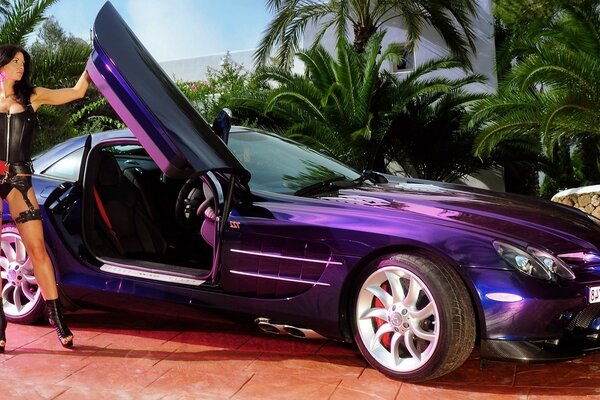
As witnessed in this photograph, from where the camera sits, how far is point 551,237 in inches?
139

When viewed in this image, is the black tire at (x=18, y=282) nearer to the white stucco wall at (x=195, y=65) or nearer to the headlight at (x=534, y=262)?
the headlight at (x=534, y=262)

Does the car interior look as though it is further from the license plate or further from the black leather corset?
the license plate

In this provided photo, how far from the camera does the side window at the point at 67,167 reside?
4824 millimetres

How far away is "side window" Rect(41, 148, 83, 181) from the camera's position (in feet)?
15.8

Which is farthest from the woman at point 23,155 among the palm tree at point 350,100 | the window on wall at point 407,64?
the window on wall at point 407,64

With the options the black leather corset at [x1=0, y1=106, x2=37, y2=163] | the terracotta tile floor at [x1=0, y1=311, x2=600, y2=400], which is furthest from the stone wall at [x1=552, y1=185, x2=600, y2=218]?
the black leather corset at [x1=0, y1=106, x2=37, y2=163]

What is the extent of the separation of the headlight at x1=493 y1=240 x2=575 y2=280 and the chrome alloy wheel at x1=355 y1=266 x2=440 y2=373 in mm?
398

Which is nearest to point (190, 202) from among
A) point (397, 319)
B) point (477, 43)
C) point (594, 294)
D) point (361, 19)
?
point (397, 319)

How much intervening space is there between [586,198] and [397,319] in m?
6.64

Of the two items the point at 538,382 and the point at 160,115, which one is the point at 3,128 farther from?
the point at 538,382

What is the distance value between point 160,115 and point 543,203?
2.27 m

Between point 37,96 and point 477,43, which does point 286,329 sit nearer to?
point 37,96

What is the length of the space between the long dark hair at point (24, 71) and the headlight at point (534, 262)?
9.01 feet

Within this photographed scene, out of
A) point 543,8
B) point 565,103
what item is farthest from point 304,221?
point 543,8
